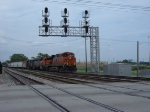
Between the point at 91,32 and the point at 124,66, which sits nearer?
the point at 124,66

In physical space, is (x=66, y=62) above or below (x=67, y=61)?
below

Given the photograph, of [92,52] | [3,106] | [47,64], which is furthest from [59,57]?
[3,106]

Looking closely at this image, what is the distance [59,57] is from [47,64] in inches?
468

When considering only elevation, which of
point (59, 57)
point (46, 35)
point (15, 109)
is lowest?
point (15, 109)

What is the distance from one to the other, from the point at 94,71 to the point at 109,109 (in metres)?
36.7

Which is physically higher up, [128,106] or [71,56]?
[71,56]

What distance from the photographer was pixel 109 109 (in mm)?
8469

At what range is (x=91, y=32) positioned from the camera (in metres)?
44.1

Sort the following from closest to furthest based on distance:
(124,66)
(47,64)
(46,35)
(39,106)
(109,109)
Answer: (109,109), (39,106), (124,66), (46,35), (47,64)

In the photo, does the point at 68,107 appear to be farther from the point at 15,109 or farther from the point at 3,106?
the point at 3,106

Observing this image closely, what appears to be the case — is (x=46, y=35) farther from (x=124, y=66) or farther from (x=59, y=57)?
(x=124, y=66)

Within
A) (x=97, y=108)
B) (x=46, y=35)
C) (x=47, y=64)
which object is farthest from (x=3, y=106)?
(x=47, y=64)

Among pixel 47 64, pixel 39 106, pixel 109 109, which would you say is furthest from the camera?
pixel 47 64

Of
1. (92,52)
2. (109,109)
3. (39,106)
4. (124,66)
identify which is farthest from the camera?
(92,52)
